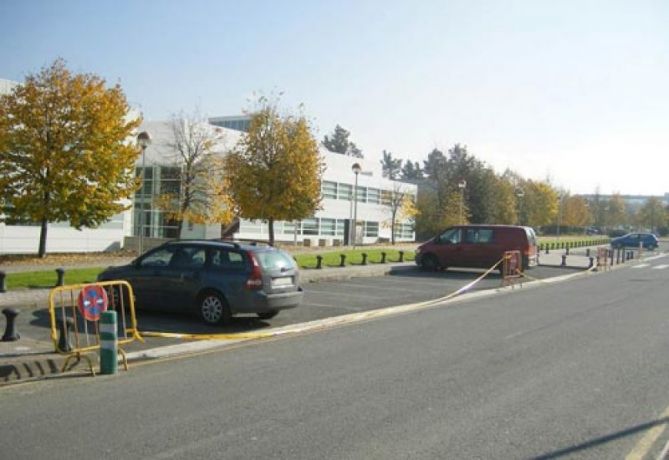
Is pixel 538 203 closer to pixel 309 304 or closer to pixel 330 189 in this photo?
pixel 330 189

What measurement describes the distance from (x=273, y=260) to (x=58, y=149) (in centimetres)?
1486

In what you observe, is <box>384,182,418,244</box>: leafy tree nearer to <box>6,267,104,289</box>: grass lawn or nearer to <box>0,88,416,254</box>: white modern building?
<box>0,88,416,254</box>: white modern building

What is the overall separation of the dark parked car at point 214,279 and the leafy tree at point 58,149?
40.6ft

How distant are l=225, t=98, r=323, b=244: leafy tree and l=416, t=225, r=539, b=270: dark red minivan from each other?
312 inches

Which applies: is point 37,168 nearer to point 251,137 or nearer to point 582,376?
point 251,137

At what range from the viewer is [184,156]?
36656 millimetres

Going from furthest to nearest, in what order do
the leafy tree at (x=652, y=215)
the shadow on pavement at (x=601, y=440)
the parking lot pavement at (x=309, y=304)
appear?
the leafy tree at (x=652, y=215)
the parking lot pavement at (x=309, y=304)
the shadow on pavement at (x=601, y=440)

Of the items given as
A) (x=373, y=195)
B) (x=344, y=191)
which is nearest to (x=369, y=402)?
(x=344, y=191)

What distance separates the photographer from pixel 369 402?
685 centimetres

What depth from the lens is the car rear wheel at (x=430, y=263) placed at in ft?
89.4

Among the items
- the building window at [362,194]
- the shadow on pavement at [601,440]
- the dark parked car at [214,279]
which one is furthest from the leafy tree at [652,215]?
the shadow on pavement at [601,440]

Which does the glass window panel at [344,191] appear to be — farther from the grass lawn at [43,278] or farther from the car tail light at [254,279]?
the car tail light at [254,279]

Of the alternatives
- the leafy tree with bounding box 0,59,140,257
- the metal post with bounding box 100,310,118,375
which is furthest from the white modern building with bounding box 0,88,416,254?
the metal post with bounding box 100,310,118,375

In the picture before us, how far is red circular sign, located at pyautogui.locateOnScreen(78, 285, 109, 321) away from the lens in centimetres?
849
